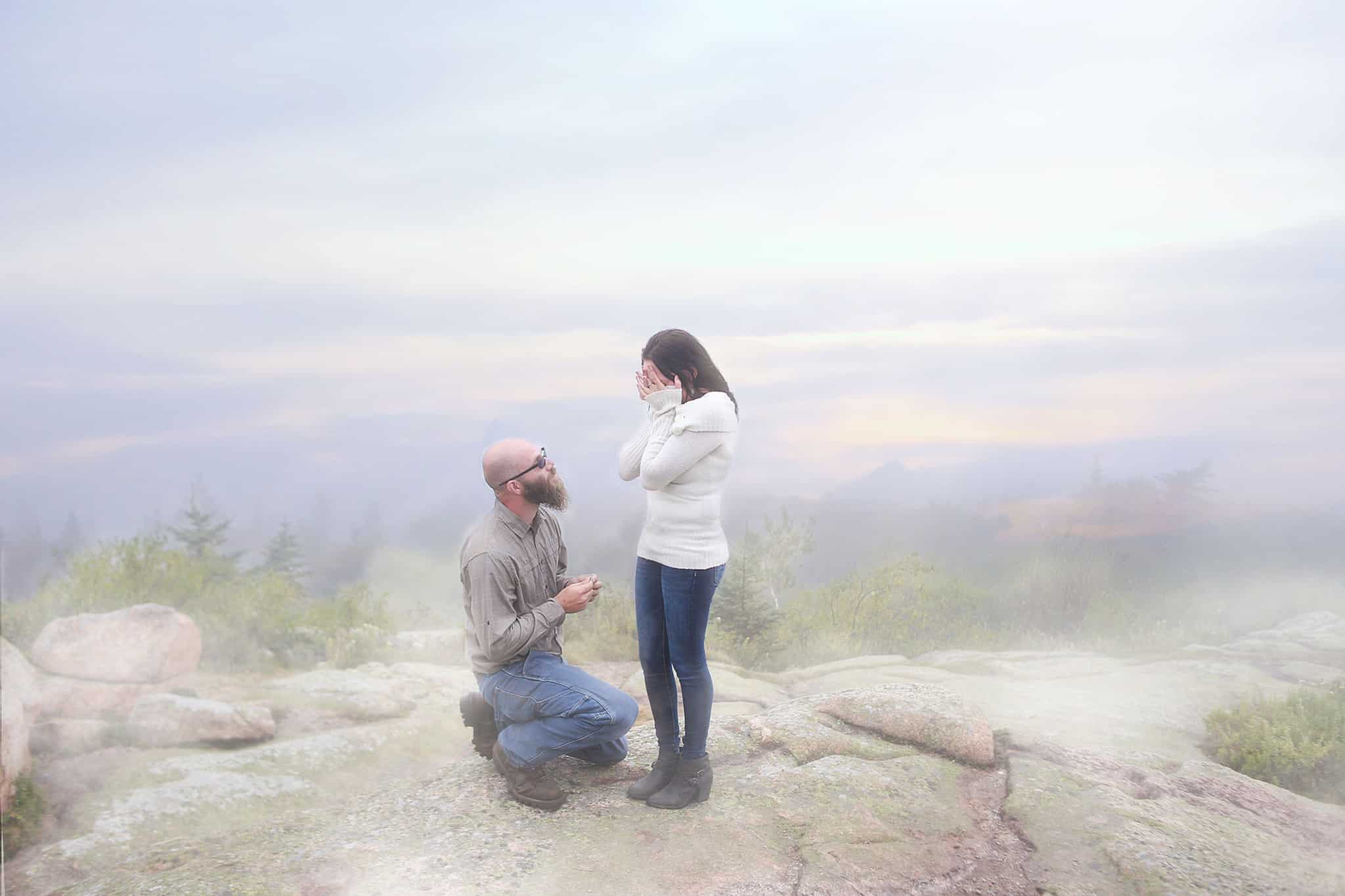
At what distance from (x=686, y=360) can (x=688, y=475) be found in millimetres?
519

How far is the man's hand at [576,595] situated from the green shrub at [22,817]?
3778 mm

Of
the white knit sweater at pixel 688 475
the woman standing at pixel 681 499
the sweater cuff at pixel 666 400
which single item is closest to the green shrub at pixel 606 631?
the woman standing at pixel 681 499

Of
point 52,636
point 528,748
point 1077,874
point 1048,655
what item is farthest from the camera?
point 1048,655

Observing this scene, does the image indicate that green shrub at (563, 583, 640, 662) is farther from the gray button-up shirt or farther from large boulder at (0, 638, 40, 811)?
the gray button-up shirt

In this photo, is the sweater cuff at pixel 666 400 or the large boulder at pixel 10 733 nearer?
the sweater cuff at pixel 666 400

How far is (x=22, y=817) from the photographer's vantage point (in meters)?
6.00

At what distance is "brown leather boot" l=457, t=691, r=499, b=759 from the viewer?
504 cm

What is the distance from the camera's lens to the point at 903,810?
4.73 m

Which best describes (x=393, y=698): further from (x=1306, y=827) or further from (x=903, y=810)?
(x=1306, y=827)

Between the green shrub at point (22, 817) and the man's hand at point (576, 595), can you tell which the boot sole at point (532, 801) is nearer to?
the man's hand at point (576, 595)

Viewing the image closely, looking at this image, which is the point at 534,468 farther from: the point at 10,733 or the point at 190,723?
the point at 190,723

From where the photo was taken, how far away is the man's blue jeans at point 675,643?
13.9 ft

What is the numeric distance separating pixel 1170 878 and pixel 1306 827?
4.44 feet

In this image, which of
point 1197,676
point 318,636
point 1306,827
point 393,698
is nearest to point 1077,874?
point 1306,827
